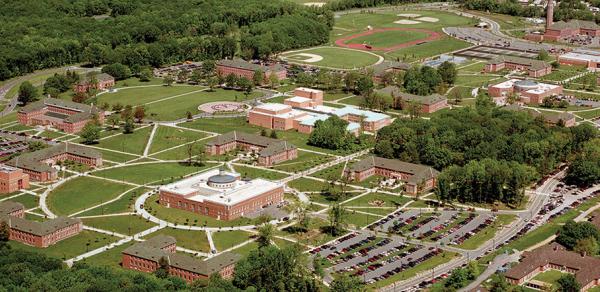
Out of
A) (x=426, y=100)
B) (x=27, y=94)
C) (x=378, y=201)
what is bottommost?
(x=378, y=201)

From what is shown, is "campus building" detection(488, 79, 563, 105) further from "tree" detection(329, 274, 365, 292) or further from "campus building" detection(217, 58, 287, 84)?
"tree" detection(329, 274, 365, 292)

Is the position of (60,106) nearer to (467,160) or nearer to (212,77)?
(212,77)

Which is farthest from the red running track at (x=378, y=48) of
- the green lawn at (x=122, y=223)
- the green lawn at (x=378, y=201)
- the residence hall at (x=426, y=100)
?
the green lawn at (x=122, y=223)

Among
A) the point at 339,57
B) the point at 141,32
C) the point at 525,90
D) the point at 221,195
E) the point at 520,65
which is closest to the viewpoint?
the point at 221,195

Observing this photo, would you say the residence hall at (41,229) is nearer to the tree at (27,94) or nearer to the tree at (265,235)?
the tree at (265,235)

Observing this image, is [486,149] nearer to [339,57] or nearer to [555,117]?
[555,117]

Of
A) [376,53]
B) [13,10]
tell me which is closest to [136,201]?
[376,53]

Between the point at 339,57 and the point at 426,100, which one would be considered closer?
the point at 426,100

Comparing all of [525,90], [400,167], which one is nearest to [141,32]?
[525,90]
